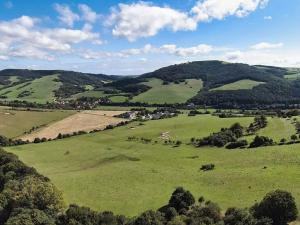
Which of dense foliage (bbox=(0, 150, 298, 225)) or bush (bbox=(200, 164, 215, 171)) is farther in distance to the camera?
bush (bbox=(200, 164, 215, 171))

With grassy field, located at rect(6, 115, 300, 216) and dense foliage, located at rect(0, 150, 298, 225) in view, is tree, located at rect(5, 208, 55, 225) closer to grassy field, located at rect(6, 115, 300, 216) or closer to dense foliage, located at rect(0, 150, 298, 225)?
dense foliage, located at rect(0, 150, 298, 225)

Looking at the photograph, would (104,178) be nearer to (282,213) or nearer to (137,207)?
(137,207)

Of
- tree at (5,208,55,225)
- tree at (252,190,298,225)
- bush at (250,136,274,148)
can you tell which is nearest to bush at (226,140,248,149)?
bush at (250,136,274,148)

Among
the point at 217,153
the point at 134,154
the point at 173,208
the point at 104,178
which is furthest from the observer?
the point at 134,154

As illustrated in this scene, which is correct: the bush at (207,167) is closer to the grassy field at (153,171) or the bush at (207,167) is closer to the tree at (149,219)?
the grassy field at (153,171)

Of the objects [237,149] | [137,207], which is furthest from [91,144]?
[137,207]

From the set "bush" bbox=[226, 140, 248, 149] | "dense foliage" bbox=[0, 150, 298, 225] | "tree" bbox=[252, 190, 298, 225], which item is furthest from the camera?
"bush" bbox=[226, 140, 248, 149]

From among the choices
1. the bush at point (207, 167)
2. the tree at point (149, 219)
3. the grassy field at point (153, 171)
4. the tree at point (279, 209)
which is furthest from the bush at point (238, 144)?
the tree at point (149, 219)
